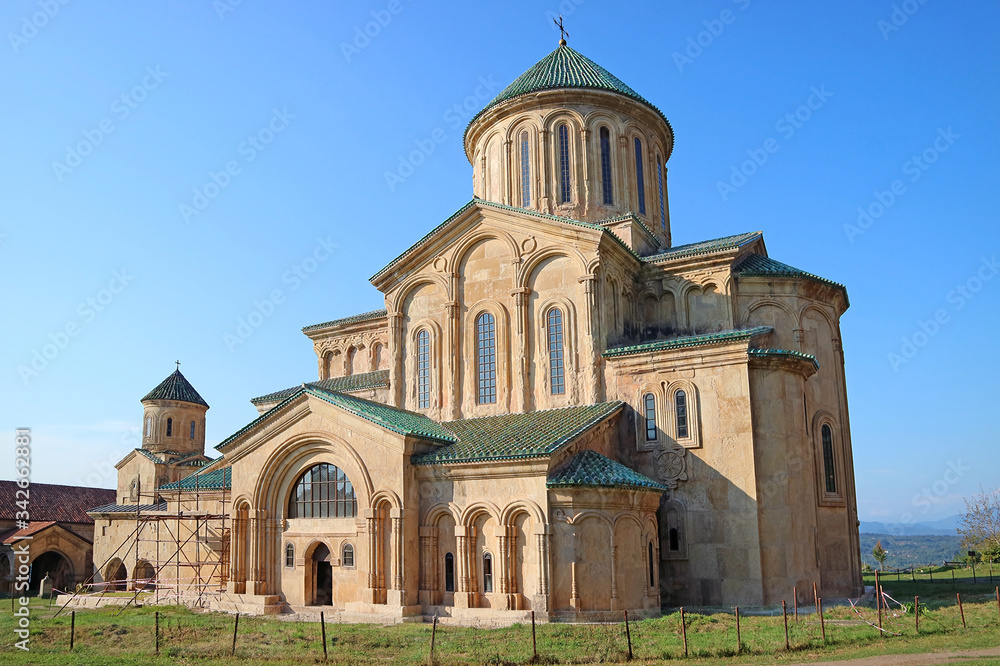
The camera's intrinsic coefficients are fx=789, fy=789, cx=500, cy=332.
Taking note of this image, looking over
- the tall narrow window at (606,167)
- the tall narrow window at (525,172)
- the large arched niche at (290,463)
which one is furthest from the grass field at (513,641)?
the tall narrow window at (525,172)

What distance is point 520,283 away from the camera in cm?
2470

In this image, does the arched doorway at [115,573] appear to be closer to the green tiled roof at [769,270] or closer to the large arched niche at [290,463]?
the large arched niche at [290,463]

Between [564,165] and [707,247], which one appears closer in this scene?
[707,247]

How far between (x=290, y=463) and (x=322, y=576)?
12.6 ft

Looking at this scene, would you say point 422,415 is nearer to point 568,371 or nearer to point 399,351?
point 399,351

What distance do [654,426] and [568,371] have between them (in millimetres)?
3044

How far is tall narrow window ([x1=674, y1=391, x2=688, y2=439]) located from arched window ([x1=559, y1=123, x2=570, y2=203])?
9.54m

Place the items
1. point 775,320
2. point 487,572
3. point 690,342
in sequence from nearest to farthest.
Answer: point 487,572 < point 690,342 < point 775,320

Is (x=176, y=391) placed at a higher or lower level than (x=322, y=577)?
higher

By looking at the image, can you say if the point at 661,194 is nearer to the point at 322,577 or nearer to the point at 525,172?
the point at 525,172

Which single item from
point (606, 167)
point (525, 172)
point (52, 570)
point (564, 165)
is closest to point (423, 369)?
point (525, 172)

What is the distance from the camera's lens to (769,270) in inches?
973

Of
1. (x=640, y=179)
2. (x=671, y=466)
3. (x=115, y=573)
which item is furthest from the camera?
(x=115, y=573)

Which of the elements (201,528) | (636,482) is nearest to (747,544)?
(636,482)
